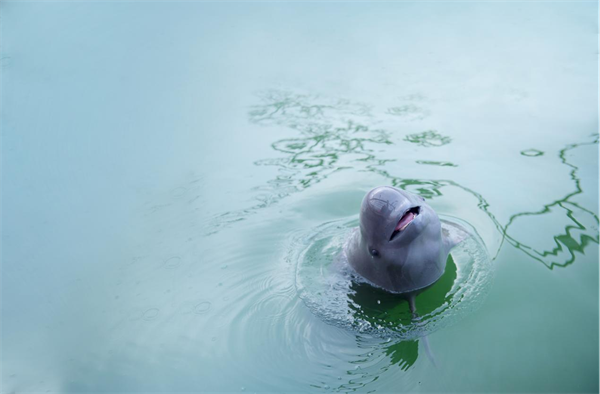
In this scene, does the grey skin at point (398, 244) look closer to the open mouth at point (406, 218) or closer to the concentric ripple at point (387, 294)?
the open mouth at point (406, 218)

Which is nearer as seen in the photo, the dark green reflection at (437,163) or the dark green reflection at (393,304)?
the dark green reflection at (393,304)

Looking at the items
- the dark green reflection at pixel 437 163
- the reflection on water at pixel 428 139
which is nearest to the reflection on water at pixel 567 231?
the dark green reflection at pixel 437 163

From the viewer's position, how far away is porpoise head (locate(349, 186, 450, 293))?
166 inches

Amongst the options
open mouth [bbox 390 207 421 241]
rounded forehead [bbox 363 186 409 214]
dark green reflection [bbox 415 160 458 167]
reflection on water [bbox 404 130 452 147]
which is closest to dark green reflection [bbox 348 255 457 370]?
open mouth [bbox 390 207 421 241]

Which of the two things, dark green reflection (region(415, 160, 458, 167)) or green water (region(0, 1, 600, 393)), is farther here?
dark green reflection (region(415, 160, 458, 167))

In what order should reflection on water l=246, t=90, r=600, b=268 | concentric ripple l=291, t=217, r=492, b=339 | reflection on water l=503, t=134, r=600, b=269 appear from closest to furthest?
concentric ripple l=291, t=217, r=492, b=339, reflection on water l=503, t=134, r=600, b=269, reflection on water l=246, t=90, r=600, b=268

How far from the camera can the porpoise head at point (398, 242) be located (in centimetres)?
421

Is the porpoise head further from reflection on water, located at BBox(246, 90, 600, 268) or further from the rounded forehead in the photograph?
Result: reflection on water, located at BBox(246, 90, 600, 268)

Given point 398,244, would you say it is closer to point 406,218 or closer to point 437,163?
point 406,218

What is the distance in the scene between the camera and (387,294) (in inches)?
184

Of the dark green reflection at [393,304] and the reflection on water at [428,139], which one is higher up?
the reflection on water at [428,139]

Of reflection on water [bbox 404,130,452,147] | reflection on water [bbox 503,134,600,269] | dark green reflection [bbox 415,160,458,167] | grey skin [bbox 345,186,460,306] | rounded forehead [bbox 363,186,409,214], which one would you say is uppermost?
Result: rounded forehead [bbox 363,186,409,214]

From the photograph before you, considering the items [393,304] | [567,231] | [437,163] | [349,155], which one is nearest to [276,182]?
[349,155]

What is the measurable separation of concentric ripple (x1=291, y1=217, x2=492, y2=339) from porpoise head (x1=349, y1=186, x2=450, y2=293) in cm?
12
